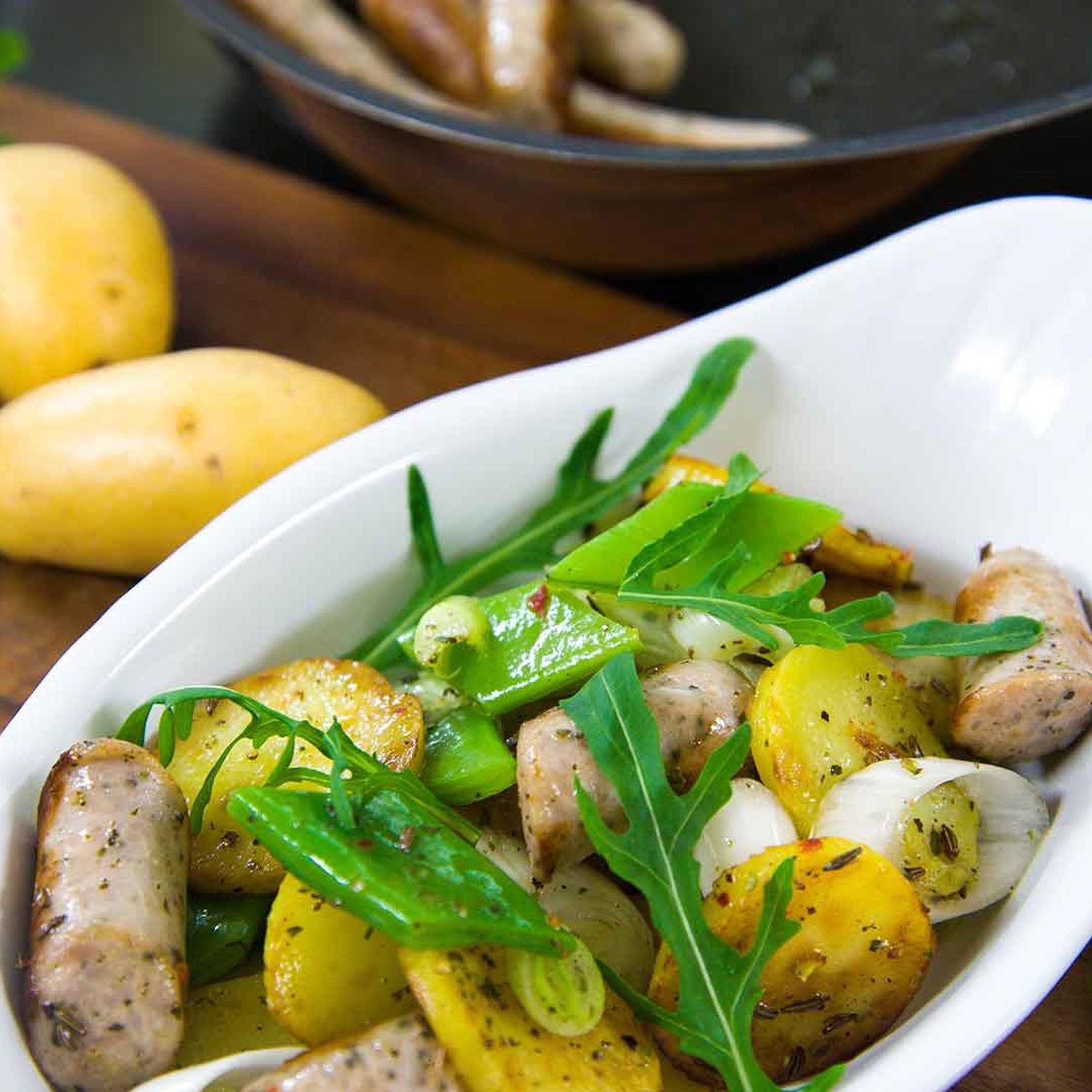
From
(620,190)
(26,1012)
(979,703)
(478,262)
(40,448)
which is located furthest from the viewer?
(478,262)

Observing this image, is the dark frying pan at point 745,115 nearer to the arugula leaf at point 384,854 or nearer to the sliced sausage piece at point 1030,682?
the sliced sausage piece at point 1030,682

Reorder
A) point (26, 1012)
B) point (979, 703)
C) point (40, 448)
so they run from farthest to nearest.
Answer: point (40, 448)
point (979, 703)
point (26, 1012)

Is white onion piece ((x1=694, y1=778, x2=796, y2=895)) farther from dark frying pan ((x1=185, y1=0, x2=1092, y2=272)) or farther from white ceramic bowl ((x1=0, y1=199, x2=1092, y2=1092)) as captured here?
dark frying pan ((x1=185, y1=0, x2=1092, y2=272))

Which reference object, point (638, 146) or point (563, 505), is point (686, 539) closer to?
point (563, 505)

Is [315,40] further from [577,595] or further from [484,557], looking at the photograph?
[577,595]

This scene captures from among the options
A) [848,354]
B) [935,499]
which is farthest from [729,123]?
[935,499]

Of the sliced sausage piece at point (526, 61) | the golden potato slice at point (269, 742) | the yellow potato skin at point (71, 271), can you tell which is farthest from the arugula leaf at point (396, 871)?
the sliced sausage piece at point (526, 61)

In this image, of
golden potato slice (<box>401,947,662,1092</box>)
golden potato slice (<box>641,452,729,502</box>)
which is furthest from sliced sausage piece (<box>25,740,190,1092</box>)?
golden potato slice (<box>641,452,729,502</box>)
